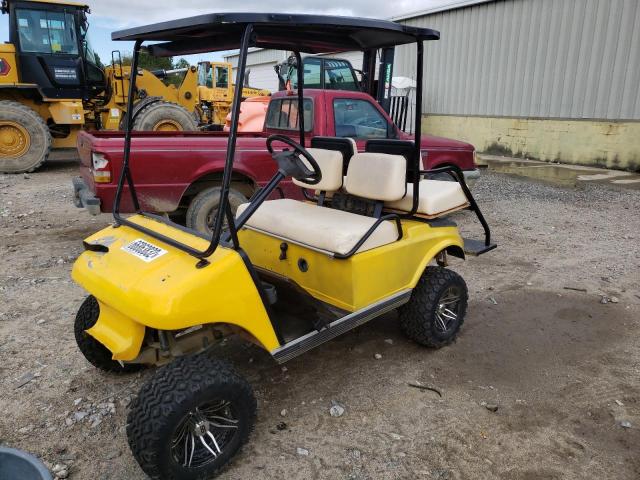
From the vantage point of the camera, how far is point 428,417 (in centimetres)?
296

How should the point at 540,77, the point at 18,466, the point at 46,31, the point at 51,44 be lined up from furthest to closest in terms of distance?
the point at 540,77 → the point at 51,44 → the point at 46,31 → the point at 18,466

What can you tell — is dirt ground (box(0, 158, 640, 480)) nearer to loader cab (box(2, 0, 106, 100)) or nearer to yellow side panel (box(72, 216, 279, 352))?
yellow side panel (box(72, 216, 279, 352))

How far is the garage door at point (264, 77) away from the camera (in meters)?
24.6

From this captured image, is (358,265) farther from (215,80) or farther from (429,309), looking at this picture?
(215,80)

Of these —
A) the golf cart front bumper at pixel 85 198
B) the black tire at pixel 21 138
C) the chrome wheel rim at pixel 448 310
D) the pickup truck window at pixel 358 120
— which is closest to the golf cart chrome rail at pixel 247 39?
the chrome wheel rim at pixel 448 310

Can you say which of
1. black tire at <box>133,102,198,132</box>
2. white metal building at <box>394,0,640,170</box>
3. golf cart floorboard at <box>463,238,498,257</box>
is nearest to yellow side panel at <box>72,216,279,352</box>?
golf cart floorboard at <box>463,238,498,257</box>

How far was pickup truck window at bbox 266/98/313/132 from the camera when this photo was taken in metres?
5.96

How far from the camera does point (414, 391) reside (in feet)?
10.6

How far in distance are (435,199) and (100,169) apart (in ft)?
10.8

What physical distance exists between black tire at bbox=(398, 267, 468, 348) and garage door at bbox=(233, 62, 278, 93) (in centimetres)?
2194

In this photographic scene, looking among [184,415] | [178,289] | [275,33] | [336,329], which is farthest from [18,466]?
[275,33]

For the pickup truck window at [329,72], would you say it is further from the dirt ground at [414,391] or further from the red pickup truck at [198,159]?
the dirt ground at [414,391]

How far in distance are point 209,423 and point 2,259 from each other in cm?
415

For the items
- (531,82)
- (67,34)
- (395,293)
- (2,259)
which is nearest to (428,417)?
(395,293)
